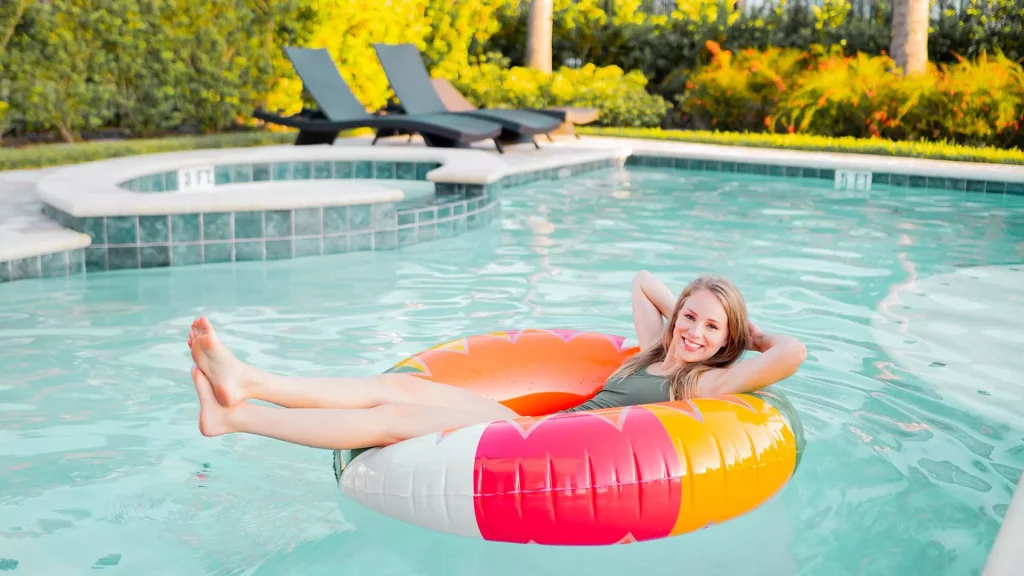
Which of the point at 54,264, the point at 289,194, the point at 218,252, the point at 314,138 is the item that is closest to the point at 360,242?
the point at 289,194

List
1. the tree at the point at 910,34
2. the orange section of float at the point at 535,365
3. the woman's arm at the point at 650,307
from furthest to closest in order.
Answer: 1. the tree at the point at 910,34
2. the woman's arm at the point at 650,307
3. the orange section of float at the point at 535,365

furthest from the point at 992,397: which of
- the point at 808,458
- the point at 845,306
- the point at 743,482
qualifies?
the point at 743,482

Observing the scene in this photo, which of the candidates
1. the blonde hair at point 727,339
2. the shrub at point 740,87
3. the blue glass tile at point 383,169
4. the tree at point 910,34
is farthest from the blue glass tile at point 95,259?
the tree at point 910,34

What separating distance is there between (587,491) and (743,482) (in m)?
0.46

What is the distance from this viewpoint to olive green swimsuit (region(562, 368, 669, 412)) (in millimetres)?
3545

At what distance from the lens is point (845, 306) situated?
5.95 m

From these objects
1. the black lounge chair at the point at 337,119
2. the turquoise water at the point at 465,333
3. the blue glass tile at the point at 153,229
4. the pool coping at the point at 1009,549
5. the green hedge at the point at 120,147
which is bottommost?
the turquoise water at the point at 465,333

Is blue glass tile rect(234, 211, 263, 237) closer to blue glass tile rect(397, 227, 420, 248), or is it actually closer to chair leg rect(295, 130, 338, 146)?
blue glass tile rect(397, 227, 420, 248)

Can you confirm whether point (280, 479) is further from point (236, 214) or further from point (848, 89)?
point (848, 89)

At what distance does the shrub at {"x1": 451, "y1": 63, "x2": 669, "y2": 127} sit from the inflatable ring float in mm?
11649

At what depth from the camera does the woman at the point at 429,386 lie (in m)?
3.06

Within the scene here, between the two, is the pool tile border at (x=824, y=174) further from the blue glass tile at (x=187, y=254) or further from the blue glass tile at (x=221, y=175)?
the blue glass tile at (x=187, y=254)

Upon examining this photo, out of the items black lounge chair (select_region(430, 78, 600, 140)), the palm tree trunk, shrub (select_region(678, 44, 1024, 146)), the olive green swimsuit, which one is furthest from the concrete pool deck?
the palm tree trunk

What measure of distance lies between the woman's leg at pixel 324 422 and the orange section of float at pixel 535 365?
1.78ft
